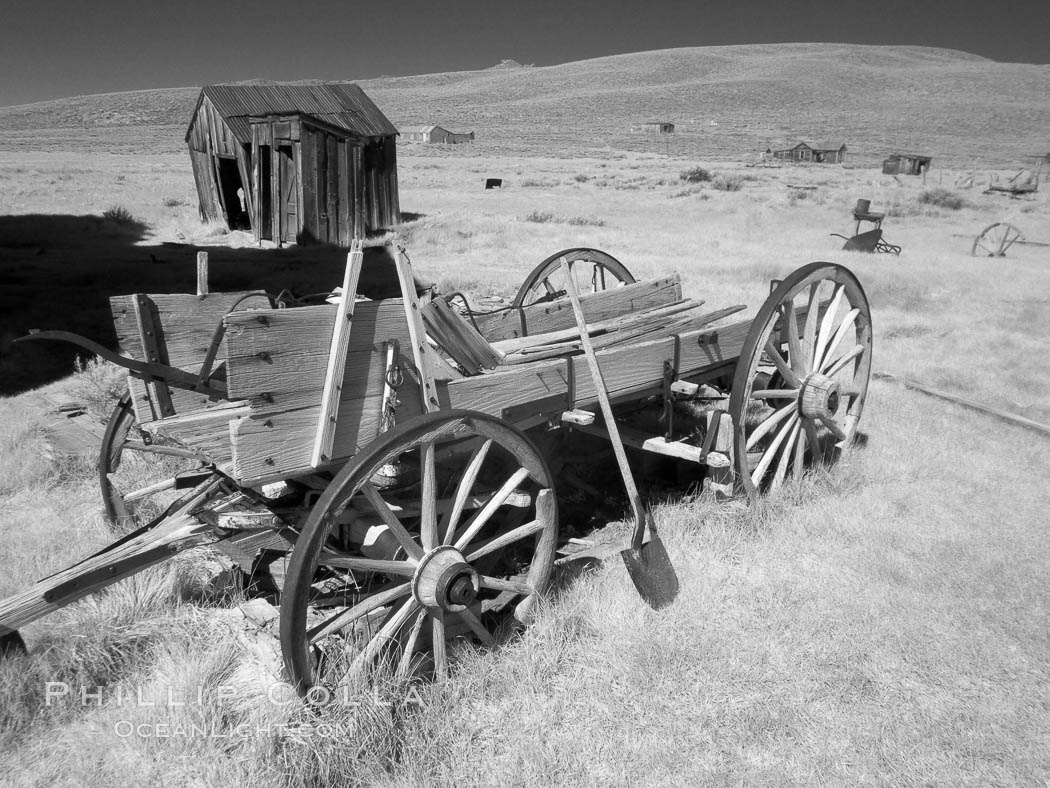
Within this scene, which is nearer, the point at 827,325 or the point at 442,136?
the point at 827,325

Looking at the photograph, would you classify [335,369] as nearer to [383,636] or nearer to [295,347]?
[295,347]

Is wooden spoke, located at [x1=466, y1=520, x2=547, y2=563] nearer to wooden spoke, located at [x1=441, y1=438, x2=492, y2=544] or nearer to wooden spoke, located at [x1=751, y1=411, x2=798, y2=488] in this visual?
wooden spoke, located at [x1=441, y1=438, x2=492, y2=544]

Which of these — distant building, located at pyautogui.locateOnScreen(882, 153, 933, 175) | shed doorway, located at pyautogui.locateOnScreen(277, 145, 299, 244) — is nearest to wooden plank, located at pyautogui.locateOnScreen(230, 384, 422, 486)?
shed doorway, located at pyautogui.locateOnScreen(277, 145, 299, 244)

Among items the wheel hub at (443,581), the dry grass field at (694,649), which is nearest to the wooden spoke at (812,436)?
the dry grass field at (694,649)

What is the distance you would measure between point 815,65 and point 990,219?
344ft

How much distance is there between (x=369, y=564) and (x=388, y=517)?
0.16 metres

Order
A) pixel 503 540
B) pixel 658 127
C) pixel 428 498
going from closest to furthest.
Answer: pixel 428 498, pixel 503 540, pixel 658 127

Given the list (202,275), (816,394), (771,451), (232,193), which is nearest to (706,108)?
(232,193)

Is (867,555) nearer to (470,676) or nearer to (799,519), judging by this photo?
(799,519)

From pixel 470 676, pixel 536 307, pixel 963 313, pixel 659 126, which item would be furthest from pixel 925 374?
pixel 659 126

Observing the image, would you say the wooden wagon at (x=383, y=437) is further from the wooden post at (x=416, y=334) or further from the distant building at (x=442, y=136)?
the distant building at (x=442, y=136)

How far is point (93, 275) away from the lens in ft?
31.4

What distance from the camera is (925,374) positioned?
22.4 ft

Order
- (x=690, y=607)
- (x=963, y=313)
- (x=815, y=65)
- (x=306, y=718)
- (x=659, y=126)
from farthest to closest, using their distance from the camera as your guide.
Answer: (x=815, y=65) → (x=659, y=126) → (x=963, y=313) → (x=690, y=607) → (x=306, y=718)
